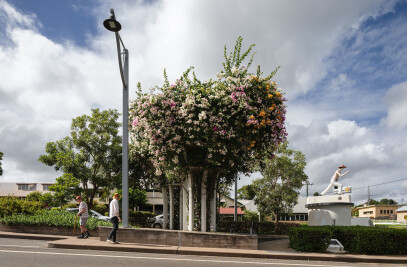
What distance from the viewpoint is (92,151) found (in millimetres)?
28531

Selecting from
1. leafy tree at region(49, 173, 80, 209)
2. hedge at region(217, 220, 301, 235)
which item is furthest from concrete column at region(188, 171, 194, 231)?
leafy tree at region(49, 173, 80, 209)

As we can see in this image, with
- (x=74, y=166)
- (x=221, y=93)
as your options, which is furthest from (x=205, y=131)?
(x=74, y=166)

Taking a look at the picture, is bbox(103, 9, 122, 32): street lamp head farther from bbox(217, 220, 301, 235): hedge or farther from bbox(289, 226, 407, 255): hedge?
bbox(217, 220, 301, 235): hedge

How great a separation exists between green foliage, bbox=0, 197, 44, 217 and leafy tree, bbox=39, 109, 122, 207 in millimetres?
9830

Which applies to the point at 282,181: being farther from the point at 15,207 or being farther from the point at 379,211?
the point at 379,211

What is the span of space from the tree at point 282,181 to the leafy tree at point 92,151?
1357 centimetres

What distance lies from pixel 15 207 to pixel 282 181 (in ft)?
75.4

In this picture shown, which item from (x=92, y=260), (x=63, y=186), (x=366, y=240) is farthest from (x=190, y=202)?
(x=63, y=186)

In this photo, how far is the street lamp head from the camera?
36.7 feet

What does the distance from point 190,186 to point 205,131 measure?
3107mm

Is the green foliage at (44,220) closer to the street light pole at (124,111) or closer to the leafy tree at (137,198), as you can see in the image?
the street light pole at (124,111)

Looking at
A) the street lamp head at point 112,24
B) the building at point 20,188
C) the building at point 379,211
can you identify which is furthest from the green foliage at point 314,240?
the building at point 379,211

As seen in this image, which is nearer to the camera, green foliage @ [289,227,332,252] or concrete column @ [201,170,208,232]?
green foliage @ [289,227,332,252]

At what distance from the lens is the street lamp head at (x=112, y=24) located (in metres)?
11.2
